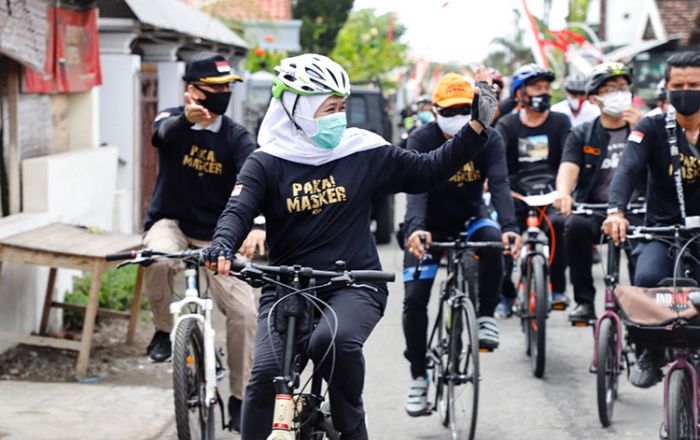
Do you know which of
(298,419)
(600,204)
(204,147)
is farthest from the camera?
(600,204)

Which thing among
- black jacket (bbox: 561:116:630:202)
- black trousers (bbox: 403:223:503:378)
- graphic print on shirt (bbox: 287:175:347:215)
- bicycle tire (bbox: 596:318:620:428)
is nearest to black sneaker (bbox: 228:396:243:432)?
black trousers (bbox: 403:223:503:378)

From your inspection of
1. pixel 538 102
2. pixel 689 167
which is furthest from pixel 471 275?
pixel 538 102

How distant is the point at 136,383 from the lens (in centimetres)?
952

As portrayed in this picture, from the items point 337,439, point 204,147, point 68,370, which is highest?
point 204,147

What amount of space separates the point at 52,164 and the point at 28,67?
84 cm

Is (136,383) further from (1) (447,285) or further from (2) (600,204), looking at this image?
(2) (600,204)

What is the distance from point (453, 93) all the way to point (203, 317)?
201 centimetres

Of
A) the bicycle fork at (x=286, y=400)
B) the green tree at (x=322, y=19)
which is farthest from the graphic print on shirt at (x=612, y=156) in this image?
the green tree at (x=322, y=19)

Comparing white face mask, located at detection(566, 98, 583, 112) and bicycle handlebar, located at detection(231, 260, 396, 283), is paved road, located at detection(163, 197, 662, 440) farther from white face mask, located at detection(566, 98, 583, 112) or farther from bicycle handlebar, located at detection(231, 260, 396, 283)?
bicycle handlebar, located at detection(231, 260, 396, 283)

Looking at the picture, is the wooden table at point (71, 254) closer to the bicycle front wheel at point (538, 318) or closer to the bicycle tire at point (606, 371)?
the bicycle front wheel at point (538, 318)

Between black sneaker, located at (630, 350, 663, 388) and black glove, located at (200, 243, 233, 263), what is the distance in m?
2.59

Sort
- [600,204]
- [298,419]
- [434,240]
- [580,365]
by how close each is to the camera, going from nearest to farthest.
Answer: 1. [298,419]
2. [434,240]
3. [600,204]
4. [580,365]

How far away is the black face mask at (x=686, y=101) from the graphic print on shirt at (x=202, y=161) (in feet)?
8.26

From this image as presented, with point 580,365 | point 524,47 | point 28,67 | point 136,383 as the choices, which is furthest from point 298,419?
point 524,47
